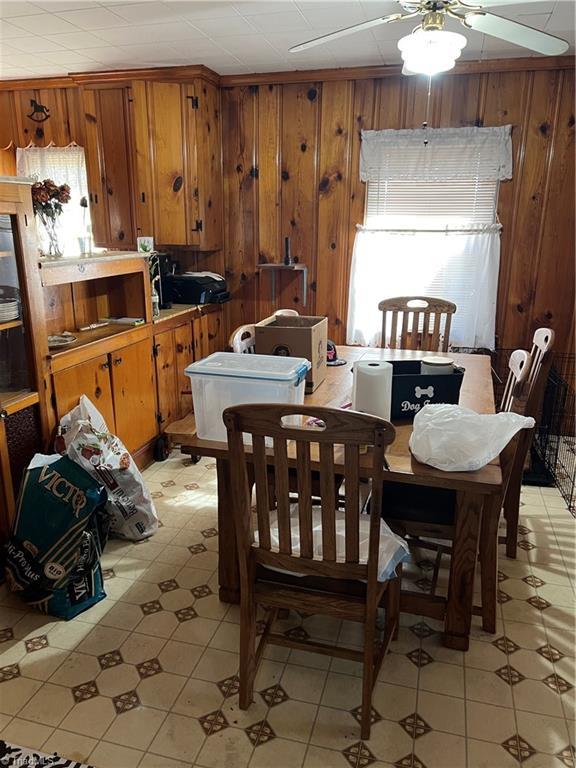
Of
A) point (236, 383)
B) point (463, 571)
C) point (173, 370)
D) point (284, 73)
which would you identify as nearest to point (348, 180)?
point (284, 73)

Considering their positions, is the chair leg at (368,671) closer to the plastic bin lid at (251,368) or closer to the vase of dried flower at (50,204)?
the plastic bin lid at (251,368)

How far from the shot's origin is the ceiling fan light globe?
1.98 m

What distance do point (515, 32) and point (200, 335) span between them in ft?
8.94

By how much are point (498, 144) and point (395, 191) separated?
72 cm

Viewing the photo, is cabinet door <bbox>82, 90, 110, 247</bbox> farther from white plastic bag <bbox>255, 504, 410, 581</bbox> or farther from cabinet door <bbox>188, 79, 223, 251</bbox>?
white plastic bag <bbox>255, 504, 410, 581</bbox>

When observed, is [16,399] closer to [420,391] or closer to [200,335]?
[420,391]

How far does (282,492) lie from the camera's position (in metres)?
1.55

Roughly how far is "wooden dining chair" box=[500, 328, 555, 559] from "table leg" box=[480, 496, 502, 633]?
46 centimetres

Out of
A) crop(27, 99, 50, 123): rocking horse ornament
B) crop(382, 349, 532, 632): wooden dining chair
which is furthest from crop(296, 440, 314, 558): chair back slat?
crop(27, 99, 50, 123): rocking horse ornament

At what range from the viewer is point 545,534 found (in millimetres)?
2779

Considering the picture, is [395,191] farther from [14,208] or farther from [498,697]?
[498,697]

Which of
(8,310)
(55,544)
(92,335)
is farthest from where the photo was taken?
(92,335)

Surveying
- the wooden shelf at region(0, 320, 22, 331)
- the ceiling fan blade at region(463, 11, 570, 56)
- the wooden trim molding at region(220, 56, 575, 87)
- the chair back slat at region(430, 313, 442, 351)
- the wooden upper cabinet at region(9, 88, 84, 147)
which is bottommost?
the chair back slat at region(430, 313, 442, 351)

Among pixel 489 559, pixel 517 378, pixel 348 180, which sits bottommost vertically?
pixel 489 559
